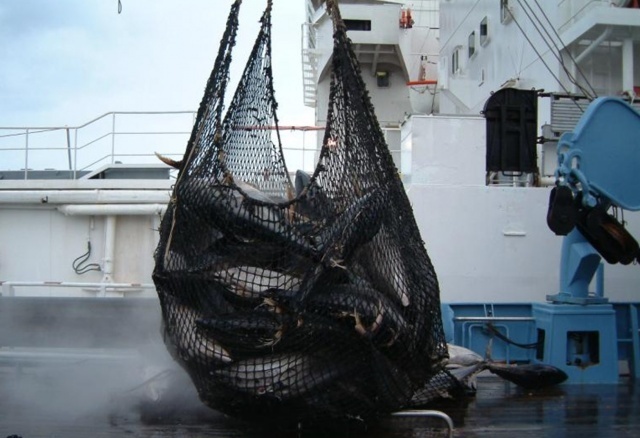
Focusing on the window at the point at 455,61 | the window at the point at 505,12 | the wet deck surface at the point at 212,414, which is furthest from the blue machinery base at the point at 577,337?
the window at the point at 455,61

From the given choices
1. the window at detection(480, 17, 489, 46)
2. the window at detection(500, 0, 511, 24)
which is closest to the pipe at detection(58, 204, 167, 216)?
the window at detection(500, 0, 511, 24)

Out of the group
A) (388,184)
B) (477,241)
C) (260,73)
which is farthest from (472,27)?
(388,184)

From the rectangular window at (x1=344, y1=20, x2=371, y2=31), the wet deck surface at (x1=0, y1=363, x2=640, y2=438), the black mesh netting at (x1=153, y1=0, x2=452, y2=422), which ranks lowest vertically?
the wet deck surface at (x1=0, y1=363, x2=640, y2=438)

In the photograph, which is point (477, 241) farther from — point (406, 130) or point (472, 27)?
point (472, 27)

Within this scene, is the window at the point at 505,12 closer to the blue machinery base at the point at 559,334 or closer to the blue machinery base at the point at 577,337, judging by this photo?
the blue machinery base at the point at 559,334

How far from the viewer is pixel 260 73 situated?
5.05 m

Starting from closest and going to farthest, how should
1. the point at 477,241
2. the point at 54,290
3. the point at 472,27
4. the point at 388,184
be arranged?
the point at 388,184 → the point at 477,241 → the point at 54,290 → the point at 472,27

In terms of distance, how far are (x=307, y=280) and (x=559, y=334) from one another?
11.0 ft

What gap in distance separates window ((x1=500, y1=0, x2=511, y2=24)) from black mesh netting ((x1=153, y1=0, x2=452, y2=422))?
776cm

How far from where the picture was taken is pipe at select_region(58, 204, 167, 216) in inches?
343

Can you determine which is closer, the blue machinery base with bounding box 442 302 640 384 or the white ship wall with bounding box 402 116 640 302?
the blue machinery base with bounding box 442 302 640 384

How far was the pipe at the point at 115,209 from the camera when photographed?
8703 mm

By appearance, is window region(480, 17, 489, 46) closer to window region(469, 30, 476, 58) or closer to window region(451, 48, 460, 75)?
window region(469, 30, 476, 58)

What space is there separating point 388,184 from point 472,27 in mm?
10155
